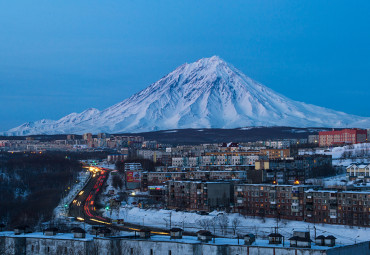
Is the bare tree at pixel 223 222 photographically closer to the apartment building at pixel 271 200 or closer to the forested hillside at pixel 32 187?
the apartment building at pixel 271 200

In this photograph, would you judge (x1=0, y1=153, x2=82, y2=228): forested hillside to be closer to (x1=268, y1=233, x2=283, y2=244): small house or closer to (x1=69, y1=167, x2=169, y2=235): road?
(x1=69, y1=167, x2=169, y2=235): road

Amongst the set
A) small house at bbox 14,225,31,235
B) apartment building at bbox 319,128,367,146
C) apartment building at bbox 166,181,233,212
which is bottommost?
small house at bbox 14,225,31,235

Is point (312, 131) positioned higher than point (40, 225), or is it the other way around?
point (312, 131)

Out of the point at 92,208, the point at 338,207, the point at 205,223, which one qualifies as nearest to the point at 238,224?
the point at 205,223

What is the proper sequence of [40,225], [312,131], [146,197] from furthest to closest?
[312,131] < [146,197] < [40,225]

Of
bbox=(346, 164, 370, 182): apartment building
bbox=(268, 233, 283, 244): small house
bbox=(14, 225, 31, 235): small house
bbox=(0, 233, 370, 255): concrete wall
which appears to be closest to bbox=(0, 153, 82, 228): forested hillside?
bbox=(14, 225, 31, 235): small house

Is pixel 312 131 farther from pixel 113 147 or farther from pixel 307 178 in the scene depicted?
pixel 307 178

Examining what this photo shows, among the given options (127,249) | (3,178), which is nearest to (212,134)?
(3,178)

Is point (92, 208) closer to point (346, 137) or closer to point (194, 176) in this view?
point (194, 176)

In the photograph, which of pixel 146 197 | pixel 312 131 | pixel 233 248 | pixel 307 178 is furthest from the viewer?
pixel 312 131
